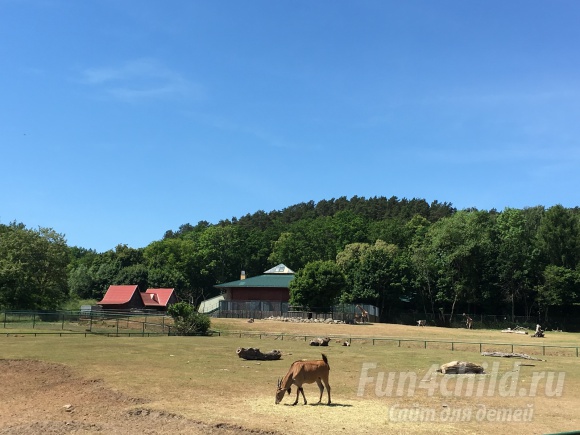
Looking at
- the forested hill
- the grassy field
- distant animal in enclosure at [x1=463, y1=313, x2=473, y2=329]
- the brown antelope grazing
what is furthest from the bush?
the forested hill

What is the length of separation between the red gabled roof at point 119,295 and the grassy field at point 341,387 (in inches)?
1671

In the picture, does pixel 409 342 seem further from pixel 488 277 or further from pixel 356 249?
pixel 356 249

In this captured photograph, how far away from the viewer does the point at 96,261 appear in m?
121

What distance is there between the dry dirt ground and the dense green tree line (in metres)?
51.7

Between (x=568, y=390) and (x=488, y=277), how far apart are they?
66907 millimetres

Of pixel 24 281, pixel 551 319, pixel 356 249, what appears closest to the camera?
pixel 24 281

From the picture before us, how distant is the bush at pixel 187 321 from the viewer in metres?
48.1

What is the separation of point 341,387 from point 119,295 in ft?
218

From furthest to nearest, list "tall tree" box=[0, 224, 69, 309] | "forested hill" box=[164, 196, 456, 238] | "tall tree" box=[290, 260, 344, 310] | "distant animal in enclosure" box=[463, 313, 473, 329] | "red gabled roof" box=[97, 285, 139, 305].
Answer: "forested hill" box=[164, 196, 456, 238] < "red gabled roof" box=[97, 285, 139, 305] < "distant animal in enclosure" box=[463, 313, 473, 329] < "tall tree" box=[290, 260, 344, 310] < "tall tree" box=[0, 224, 69, 309]

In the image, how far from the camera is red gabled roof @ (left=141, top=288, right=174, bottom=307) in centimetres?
8644

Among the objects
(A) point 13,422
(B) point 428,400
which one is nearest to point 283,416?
(B) point 428,400

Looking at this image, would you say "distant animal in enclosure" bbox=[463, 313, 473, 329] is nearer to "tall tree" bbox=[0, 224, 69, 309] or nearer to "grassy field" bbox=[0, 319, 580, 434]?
"grassy field" bbox=[0, 319, 580, 434]

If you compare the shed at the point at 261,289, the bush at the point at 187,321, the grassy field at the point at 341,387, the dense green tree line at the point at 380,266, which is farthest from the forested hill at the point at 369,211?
the grassy field at the point at 341,387

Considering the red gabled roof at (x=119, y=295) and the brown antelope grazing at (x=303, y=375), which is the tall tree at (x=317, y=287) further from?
the brown antelope grazing at (x=303, y=375)
